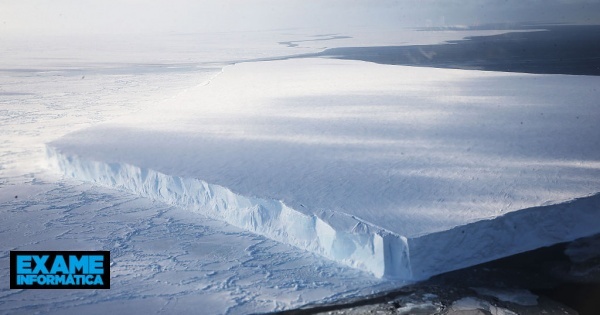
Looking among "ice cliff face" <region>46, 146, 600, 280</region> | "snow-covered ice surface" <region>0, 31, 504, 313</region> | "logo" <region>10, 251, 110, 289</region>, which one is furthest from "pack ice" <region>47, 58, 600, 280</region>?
"logo" <region>10, 251, 110, 289</region>

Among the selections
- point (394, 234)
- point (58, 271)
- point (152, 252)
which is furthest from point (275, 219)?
point (58, 271)

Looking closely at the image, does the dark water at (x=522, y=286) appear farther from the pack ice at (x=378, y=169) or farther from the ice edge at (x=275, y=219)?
the ice edge at (x=275, y=219)

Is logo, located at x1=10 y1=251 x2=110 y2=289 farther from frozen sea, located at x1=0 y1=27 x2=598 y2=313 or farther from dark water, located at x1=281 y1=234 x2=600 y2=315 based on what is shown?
dark water, located at x1=281 y1=234 x2=600 y2=315

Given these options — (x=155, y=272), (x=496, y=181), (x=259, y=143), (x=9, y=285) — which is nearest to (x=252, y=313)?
(x=155, y=272)

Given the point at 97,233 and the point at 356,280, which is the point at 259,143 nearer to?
the point at 97,233

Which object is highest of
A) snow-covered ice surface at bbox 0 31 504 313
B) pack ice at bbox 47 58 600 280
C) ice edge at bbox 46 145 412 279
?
pack ice at bbox 47 58 600 280

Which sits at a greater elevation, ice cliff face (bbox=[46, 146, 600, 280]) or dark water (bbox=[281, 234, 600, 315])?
→ ice cliff face (bbox=[46, 146, 600, 280])

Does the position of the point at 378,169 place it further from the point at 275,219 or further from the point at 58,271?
the point at 58,271
